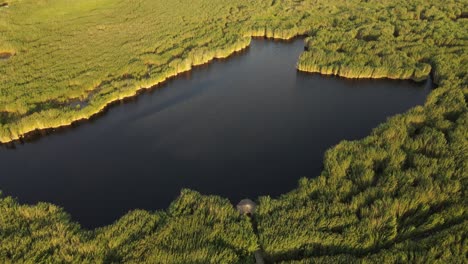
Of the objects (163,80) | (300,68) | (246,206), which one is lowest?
(246,206)

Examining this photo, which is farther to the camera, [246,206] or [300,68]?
[300,68]

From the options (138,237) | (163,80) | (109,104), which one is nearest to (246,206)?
(138,237)

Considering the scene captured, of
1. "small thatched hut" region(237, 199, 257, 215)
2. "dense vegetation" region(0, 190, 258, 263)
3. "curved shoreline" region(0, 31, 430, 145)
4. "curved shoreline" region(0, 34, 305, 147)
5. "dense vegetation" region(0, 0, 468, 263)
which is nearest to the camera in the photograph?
"dense vegetation" region(0, 190, 258, 263)

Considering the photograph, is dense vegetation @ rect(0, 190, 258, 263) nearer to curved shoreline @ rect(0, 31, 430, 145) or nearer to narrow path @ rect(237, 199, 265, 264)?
narrow path @ rect(237, 199, 265, 264)

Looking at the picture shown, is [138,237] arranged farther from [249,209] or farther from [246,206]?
[249,209]

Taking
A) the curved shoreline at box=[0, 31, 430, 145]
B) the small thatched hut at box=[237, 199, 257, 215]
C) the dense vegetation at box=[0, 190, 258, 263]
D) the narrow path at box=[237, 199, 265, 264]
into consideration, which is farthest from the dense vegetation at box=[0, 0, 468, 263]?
the small thatched hut at box=[237, 199, 257, 215]

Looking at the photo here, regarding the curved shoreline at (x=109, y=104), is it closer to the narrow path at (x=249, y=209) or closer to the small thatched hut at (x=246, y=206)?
the small thatched hut at (x=246, y=206)

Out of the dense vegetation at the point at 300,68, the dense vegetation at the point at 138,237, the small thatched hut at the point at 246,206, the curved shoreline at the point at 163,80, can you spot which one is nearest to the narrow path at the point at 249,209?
the small thatched hut at the point at 246,206
